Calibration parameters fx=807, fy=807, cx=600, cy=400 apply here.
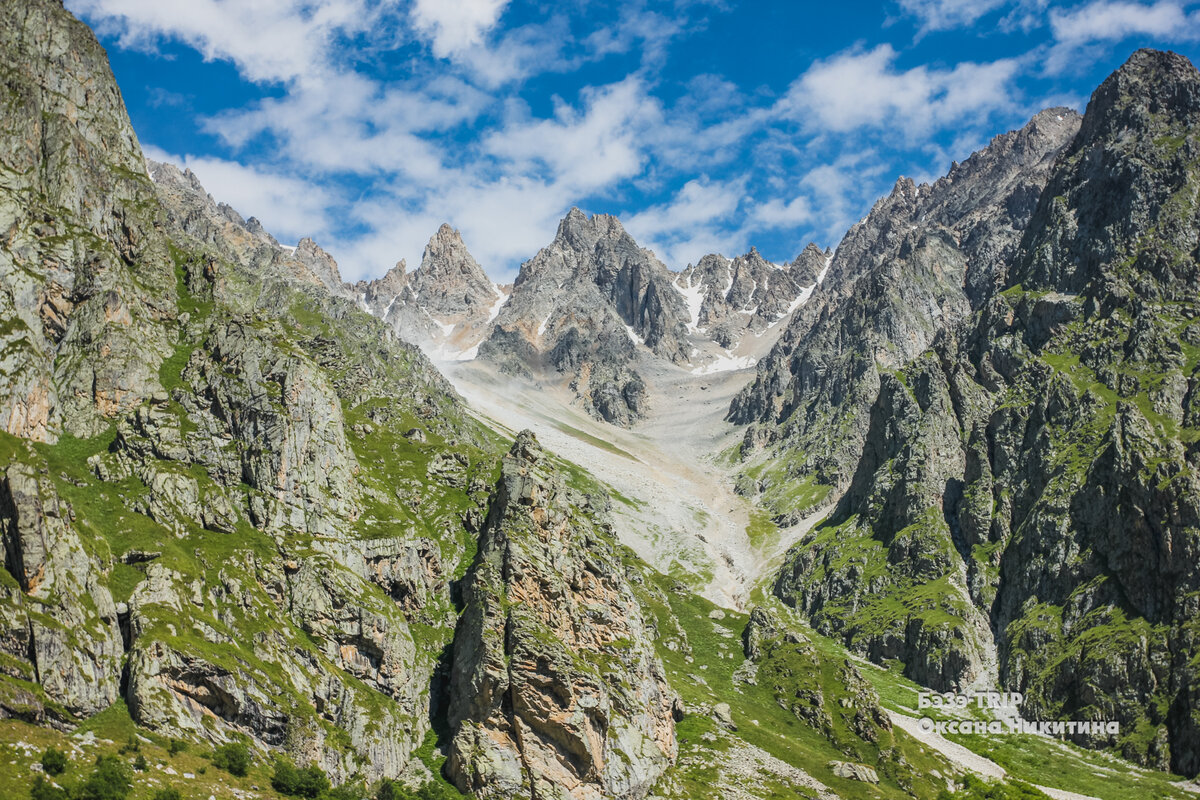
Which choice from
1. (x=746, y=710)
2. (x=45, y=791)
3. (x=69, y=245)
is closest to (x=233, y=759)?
(x=45, y=791)

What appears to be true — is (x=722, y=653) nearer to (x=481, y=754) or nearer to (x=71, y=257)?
(x=481, y=754)

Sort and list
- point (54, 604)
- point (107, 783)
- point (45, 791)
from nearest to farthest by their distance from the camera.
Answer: point (45, 791), point (107, 783), point (54, 604)

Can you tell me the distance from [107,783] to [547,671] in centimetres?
5057

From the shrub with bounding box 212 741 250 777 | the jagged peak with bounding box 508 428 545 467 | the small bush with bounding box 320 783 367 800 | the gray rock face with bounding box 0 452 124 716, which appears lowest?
the small bush with bounding box 320 783 367 800

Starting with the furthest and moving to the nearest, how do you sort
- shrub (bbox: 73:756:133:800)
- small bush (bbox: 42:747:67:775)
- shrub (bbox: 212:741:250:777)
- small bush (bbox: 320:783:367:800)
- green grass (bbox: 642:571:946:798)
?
green grass (bbox: 642:571:946:798) → small bush (bbox: 320:783:367:800) → shrub (bbox: 212:741:250:777) → small bush (bbox: 42:747:67:775) → shrub (bbox: 73:756:133:800)

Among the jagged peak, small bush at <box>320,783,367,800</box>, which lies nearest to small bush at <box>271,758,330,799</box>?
small bush at <box>320,783,367,800</box>

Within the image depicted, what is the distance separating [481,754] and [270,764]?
25822mm

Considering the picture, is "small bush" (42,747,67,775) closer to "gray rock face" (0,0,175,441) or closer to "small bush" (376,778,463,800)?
"small bush" (376,778,463,800)

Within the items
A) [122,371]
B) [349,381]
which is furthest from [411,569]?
[349,381]

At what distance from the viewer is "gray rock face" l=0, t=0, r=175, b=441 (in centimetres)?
9944

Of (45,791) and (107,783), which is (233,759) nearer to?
(107,783)

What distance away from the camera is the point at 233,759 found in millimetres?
72875

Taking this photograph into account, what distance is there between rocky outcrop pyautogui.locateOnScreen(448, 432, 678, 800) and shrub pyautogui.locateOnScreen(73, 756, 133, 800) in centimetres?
4051

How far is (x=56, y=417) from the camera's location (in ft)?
322
